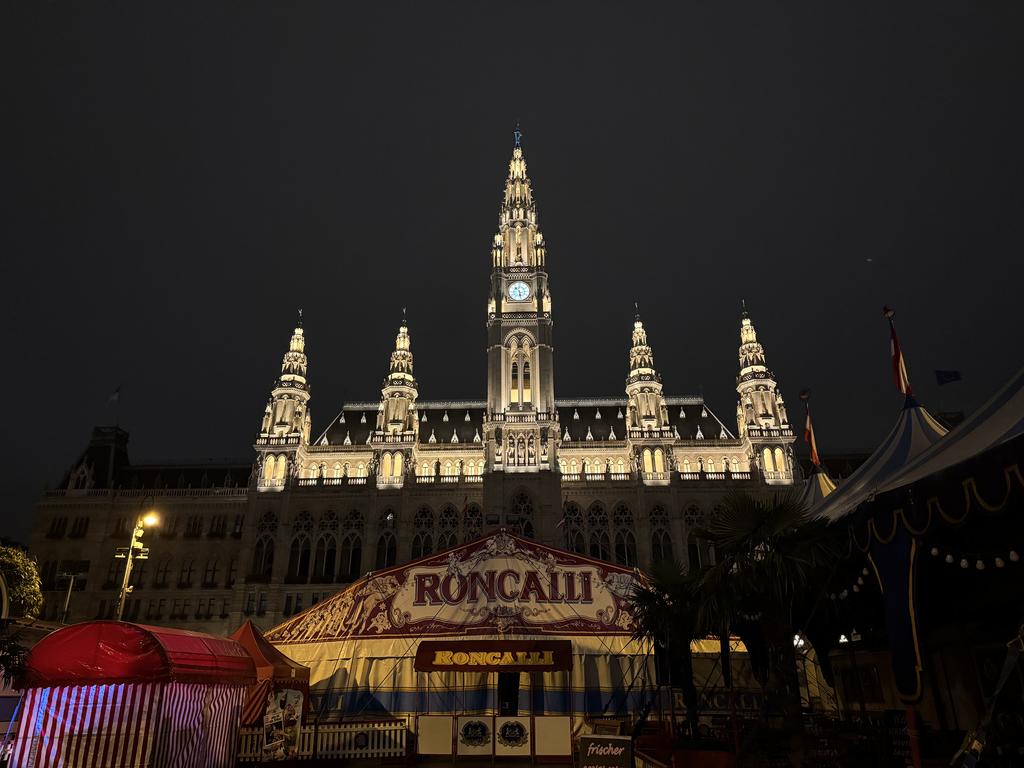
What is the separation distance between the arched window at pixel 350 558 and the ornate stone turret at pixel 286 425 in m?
8.47

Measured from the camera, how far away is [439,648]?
1869 cm

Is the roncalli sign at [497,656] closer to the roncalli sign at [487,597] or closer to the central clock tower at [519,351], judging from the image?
the roncalli sign at [487,597]

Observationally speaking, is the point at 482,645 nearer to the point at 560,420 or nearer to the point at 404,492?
the point at 404,492

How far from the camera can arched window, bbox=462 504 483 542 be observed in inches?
2231

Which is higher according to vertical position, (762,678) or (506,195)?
(506,195)

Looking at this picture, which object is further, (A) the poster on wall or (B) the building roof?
(B) the building roof

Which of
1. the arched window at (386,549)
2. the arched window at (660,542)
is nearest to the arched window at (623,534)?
the arched window at (660,542)

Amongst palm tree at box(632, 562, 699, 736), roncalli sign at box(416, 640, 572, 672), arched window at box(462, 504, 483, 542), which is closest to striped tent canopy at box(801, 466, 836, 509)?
palm tree at box(632, 562, 699, 736)

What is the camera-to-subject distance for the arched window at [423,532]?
56.9m

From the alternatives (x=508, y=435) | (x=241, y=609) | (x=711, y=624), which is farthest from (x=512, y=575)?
(x=241, y=609)

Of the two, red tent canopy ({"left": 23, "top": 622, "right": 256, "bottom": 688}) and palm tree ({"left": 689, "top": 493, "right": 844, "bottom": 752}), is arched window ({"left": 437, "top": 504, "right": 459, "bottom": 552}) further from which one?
red tent canopy ({"left": 23, "top": 622, "right": 256, "bottom": 688})

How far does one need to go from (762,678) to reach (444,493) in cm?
4296

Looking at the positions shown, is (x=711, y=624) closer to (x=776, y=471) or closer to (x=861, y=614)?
(x=861, y=614)

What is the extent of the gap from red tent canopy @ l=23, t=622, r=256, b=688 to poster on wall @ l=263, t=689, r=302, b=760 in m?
4.35
